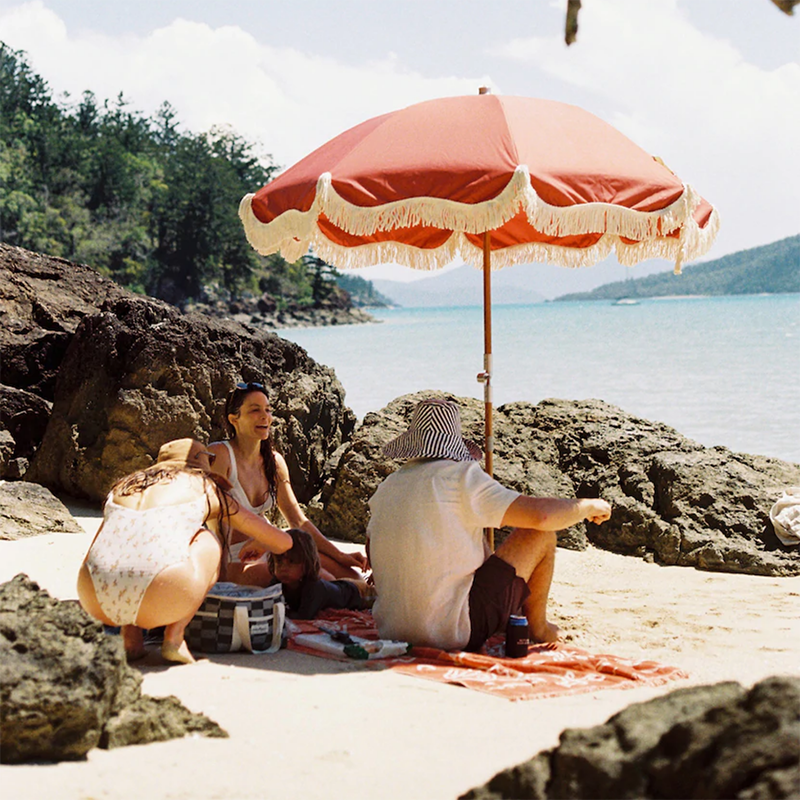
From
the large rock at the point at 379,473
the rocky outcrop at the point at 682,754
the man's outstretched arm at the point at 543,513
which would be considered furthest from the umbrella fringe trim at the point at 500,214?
the large rock at the point at 379,473

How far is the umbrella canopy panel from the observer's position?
4234mm

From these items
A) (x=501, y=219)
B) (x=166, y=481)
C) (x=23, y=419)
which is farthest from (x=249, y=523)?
(x=23, y=419)

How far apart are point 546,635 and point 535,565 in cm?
37

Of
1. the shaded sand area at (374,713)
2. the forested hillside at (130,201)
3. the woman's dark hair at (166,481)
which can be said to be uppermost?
the forested hillside at (130,201)

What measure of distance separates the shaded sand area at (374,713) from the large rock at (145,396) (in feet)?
5.67

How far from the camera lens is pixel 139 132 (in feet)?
232

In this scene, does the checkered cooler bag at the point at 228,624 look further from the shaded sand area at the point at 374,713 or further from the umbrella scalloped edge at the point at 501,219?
the umbrella scalloped edge at the point at 501,219

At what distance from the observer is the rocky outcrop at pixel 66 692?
2930mm

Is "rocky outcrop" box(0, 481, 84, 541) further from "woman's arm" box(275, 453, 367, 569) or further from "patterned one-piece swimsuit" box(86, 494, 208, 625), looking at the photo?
"patterned one-piece swimsuit" box(86, 494, 208, 625)

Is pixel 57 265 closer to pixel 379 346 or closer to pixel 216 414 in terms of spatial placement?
pixel 216 414

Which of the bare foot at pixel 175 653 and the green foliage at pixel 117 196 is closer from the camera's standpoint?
the bare foot at pixel 175 653

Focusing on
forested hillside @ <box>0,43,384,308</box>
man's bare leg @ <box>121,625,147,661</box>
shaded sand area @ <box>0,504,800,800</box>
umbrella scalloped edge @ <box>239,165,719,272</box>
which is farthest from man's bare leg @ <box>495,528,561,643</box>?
forested hillside @ <box>0,43,384,308</box>

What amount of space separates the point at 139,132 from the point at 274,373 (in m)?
67.2

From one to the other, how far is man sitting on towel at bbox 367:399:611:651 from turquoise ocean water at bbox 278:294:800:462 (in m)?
11.4
